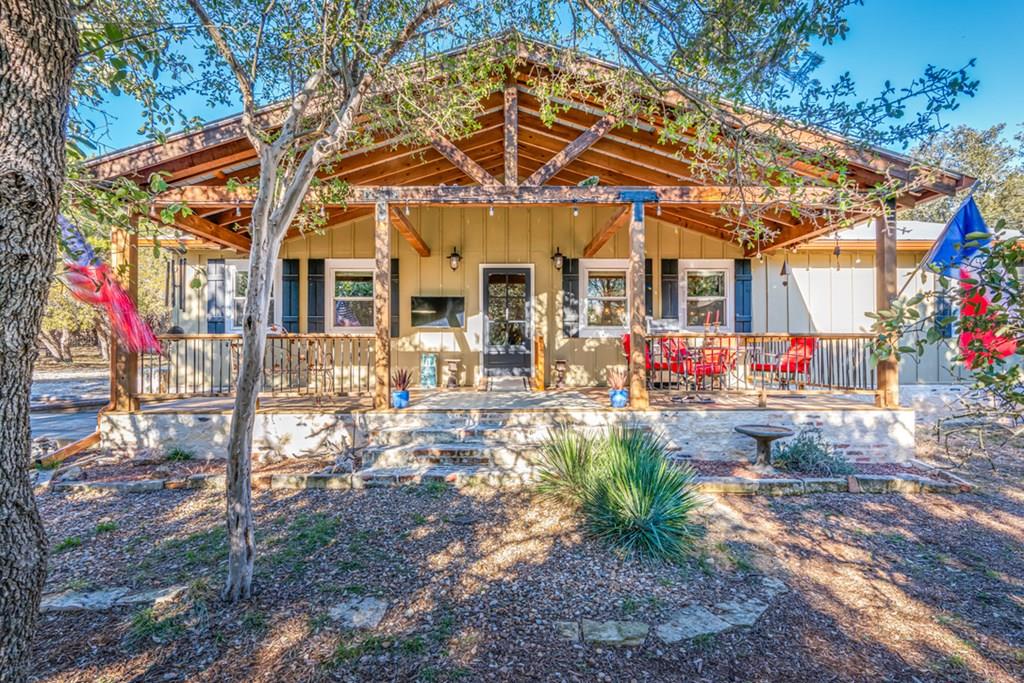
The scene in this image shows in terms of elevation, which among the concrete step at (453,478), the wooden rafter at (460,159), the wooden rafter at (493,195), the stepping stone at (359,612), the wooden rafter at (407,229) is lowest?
the stepping stone at (359,612)

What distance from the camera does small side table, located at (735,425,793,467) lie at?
15.8 ft

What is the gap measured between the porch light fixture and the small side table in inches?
189

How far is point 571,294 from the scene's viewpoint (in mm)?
8008

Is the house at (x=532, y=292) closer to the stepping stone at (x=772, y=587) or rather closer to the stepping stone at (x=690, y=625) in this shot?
the stepping stone at (x=772, y=587)

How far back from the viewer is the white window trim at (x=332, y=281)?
7973 mm

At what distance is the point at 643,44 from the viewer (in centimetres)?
368

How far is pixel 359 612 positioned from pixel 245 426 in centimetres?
122

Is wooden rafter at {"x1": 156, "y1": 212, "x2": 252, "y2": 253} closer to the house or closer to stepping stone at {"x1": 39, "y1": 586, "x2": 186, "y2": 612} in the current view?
the house

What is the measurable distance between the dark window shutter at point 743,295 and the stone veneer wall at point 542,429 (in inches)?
113

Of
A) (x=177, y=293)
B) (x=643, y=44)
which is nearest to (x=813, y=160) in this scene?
(x=643, y=44)

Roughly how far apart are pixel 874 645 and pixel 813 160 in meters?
2.80

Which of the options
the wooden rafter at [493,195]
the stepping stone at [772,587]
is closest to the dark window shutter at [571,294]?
the wooden rafter at [493,195]

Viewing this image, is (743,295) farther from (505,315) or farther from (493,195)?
(493,195)

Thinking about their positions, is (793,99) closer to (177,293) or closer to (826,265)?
(826,265)
